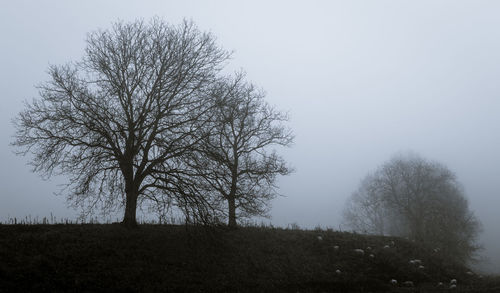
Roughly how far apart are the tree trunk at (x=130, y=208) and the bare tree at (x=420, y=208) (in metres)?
28.7

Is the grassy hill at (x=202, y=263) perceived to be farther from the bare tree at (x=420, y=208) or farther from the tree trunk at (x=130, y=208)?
the bare tree at (x=420, y=208)

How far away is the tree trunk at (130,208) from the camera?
57.1 feet

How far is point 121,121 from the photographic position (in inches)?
691

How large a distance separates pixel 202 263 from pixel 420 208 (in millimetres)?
33546

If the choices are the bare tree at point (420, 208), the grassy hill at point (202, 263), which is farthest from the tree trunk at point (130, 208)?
the bare tree at point (420, 208)

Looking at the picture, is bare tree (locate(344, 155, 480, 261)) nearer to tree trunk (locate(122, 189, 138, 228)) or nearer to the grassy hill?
the grassy hill

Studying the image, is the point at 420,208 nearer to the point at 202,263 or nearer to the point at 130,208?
the point at 202,263

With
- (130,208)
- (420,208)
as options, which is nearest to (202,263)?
(130,208)

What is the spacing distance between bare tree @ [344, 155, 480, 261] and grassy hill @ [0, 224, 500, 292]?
50.9ft

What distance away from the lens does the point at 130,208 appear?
57.7ft

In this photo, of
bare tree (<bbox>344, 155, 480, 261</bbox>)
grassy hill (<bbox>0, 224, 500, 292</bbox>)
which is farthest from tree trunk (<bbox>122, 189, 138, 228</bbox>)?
bare tree (<bbox>344, 155, 480, 261</bbox>)

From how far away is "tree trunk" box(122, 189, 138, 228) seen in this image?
57.1 feet

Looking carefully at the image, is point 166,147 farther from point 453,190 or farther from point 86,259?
point 453,190

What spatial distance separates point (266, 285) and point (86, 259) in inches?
294
